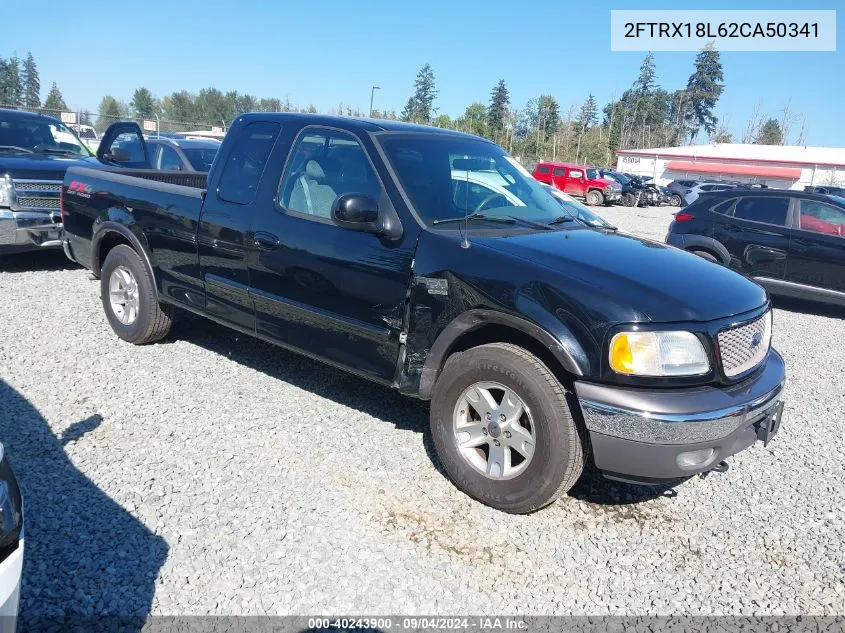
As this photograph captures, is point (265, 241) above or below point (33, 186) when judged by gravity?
below

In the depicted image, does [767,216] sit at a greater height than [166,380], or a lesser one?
greater

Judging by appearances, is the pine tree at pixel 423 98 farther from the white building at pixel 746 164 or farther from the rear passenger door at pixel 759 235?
the rear passenger door at pixel 759 235

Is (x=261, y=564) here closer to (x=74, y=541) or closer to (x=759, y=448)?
(x=74, y=541)

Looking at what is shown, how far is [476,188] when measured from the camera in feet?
13.6

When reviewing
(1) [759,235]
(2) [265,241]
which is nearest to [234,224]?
(2) [265,241]

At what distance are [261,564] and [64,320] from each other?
4386 mm

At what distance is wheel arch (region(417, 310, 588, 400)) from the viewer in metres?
3.08

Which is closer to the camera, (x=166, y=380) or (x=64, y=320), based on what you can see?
(x=166, y=380)

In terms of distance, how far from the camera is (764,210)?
9672 millimetres

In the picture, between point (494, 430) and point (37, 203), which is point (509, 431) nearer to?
point (494, 430)

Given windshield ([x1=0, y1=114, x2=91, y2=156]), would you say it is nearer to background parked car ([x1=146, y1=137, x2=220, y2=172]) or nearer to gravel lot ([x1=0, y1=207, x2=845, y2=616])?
background parked car ([x1=146, y1=137, x2=220, y2=172])

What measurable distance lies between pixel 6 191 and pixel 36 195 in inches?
11.9

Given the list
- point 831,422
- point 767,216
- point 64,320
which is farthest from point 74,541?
point 767,216

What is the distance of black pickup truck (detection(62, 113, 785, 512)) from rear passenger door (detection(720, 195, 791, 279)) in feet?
20.5
